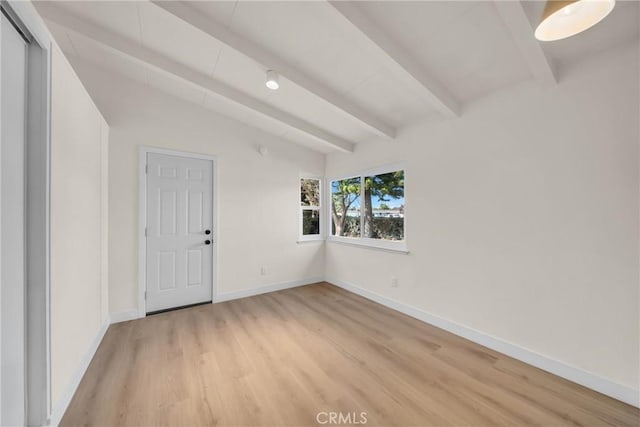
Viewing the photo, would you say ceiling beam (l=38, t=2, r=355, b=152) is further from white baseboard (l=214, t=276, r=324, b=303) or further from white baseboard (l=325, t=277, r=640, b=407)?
white baseboard (l=325, t=277, r=640, b=407)

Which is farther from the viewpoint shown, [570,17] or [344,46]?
[344,46]

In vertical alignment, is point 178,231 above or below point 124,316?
above

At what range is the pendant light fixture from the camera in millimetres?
994

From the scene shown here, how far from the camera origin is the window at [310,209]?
14.8ft

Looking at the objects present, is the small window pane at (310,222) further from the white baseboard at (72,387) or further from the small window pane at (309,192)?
the white baseboard at (72,387)

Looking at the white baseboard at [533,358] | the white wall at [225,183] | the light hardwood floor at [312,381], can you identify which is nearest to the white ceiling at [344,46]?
the white wall at [225,183]

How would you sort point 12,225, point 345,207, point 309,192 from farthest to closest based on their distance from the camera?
point 309,192 < point 345,207 < point 12,225

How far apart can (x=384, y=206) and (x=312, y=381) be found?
2.39m

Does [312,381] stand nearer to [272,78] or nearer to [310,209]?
[272,78]

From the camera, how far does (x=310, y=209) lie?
4609mm

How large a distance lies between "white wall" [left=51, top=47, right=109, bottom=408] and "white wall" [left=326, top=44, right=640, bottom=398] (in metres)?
3.20

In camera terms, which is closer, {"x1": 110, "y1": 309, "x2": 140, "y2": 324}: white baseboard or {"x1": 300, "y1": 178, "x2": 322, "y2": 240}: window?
{"x1": 110, "y1": 309, "x2": 140, "y2": 324}: white baseboard

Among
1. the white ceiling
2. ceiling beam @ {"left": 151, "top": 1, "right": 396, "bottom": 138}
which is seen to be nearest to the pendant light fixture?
the white ceiling

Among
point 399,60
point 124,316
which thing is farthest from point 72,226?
point 399,60
